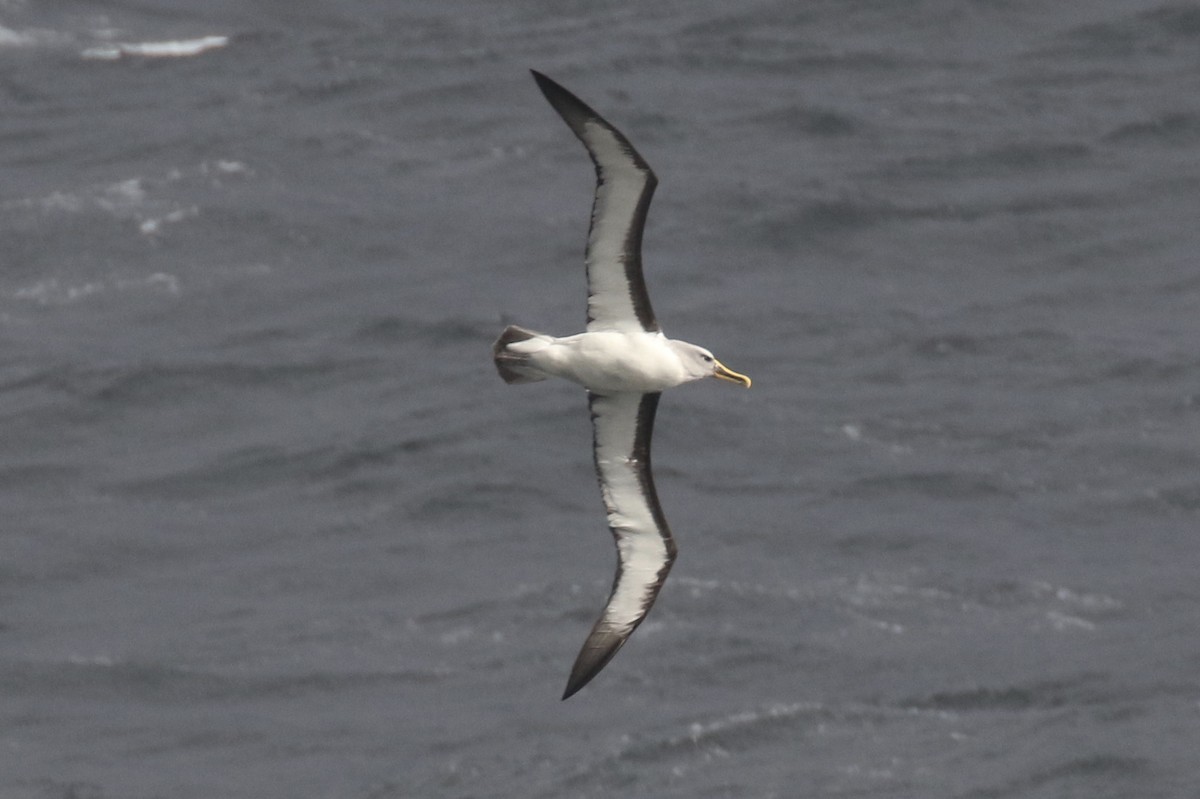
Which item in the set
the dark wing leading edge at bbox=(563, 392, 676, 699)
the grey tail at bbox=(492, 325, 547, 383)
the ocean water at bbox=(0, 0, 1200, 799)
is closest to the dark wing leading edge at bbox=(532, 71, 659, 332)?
the grey tail at bbox=(492, 325, 547, 383)

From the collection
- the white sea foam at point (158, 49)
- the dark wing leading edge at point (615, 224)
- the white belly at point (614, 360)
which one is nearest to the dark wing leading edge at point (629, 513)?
the white belly at point (614, 360)

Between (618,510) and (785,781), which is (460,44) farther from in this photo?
(618,510)

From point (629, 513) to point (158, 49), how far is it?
5433 centimetres

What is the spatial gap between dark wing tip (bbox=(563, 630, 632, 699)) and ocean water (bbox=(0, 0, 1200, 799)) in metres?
16.8

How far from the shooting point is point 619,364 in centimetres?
2317

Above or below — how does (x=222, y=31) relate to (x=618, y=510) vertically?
below

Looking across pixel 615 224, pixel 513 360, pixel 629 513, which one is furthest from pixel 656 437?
pixel 615 224

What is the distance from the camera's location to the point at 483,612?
148 ft

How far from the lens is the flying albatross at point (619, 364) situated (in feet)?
73.4

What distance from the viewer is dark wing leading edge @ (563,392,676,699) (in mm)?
24141

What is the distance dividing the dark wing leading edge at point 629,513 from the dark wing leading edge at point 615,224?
3.49 ft

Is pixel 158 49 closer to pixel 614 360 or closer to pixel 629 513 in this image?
pixel 629 513

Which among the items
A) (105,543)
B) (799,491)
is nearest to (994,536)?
(799,491)

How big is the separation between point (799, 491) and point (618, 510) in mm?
23872
